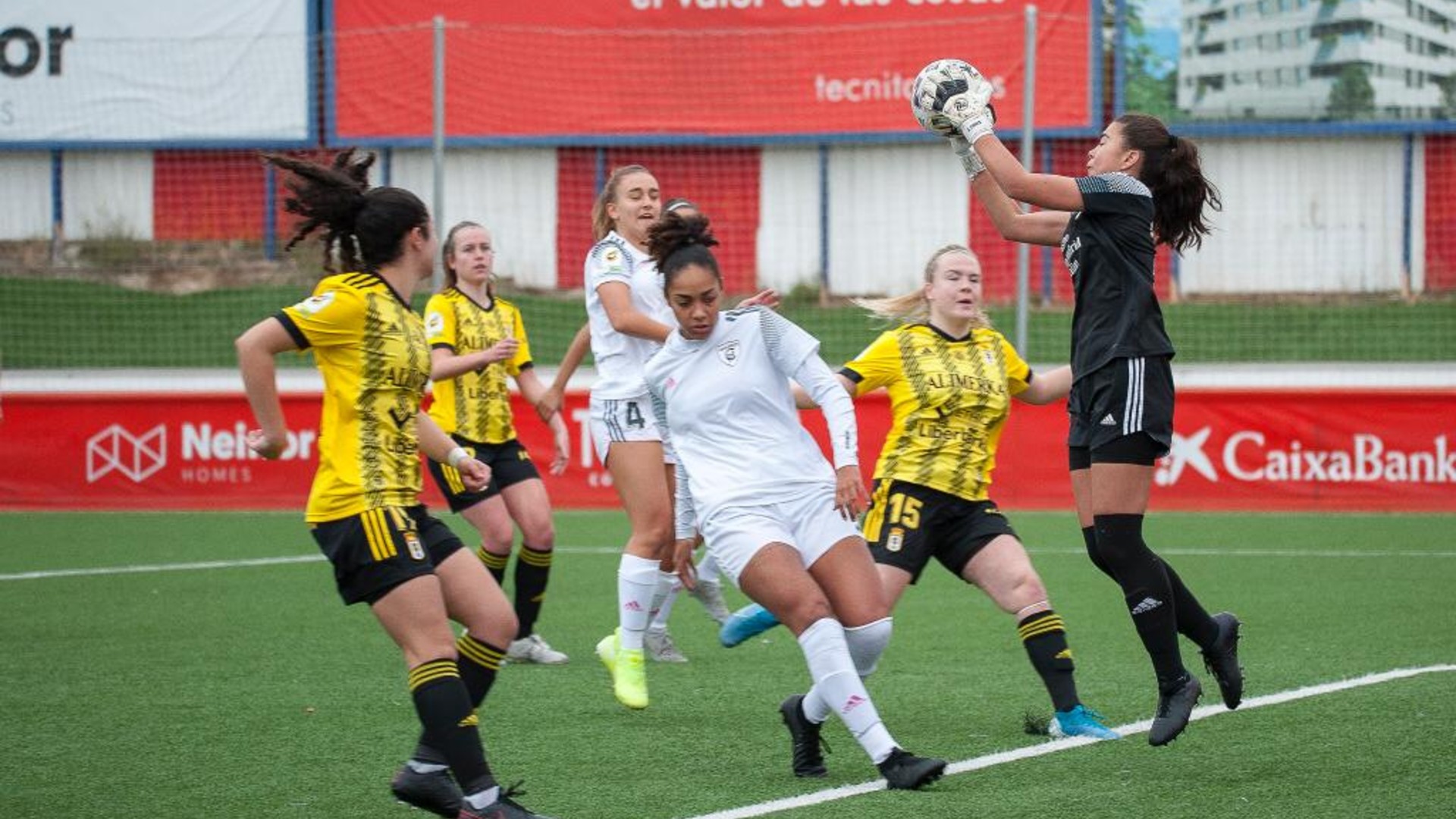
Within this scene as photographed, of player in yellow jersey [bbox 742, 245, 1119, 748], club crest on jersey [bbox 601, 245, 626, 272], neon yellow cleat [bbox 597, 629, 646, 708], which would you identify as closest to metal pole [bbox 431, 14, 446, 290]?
club crest on jersey [bbox 601, 245, 626, 272]

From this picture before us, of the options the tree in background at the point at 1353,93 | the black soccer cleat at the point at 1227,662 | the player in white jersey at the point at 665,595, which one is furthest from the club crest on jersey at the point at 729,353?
the tree in background at the point at 1353,93

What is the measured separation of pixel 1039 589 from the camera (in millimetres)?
6773

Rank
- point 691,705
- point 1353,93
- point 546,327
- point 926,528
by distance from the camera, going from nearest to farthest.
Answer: point 926,528, point 691,705, point 546,327, point 1353,93

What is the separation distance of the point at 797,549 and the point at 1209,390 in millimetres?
9346

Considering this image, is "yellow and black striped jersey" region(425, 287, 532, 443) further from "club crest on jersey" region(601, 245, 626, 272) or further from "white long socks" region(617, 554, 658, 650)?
"white long socks" region(617, 554, 658, 650)

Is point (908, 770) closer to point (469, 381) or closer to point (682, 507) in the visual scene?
point (682, 507)

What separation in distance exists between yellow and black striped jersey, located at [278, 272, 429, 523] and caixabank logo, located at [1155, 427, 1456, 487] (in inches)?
390

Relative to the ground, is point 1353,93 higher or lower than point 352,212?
higher

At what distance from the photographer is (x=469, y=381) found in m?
8.66

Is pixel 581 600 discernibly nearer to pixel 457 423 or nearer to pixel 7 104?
pixel 457 423

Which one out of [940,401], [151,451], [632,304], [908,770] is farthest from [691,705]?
[151,451]

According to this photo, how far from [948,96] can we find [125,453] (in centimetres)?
1093

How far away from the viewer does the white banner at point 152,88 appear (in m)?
23.3

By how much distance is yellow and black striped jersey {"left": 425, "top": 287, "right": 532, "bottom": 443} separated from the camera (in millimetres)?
8625
